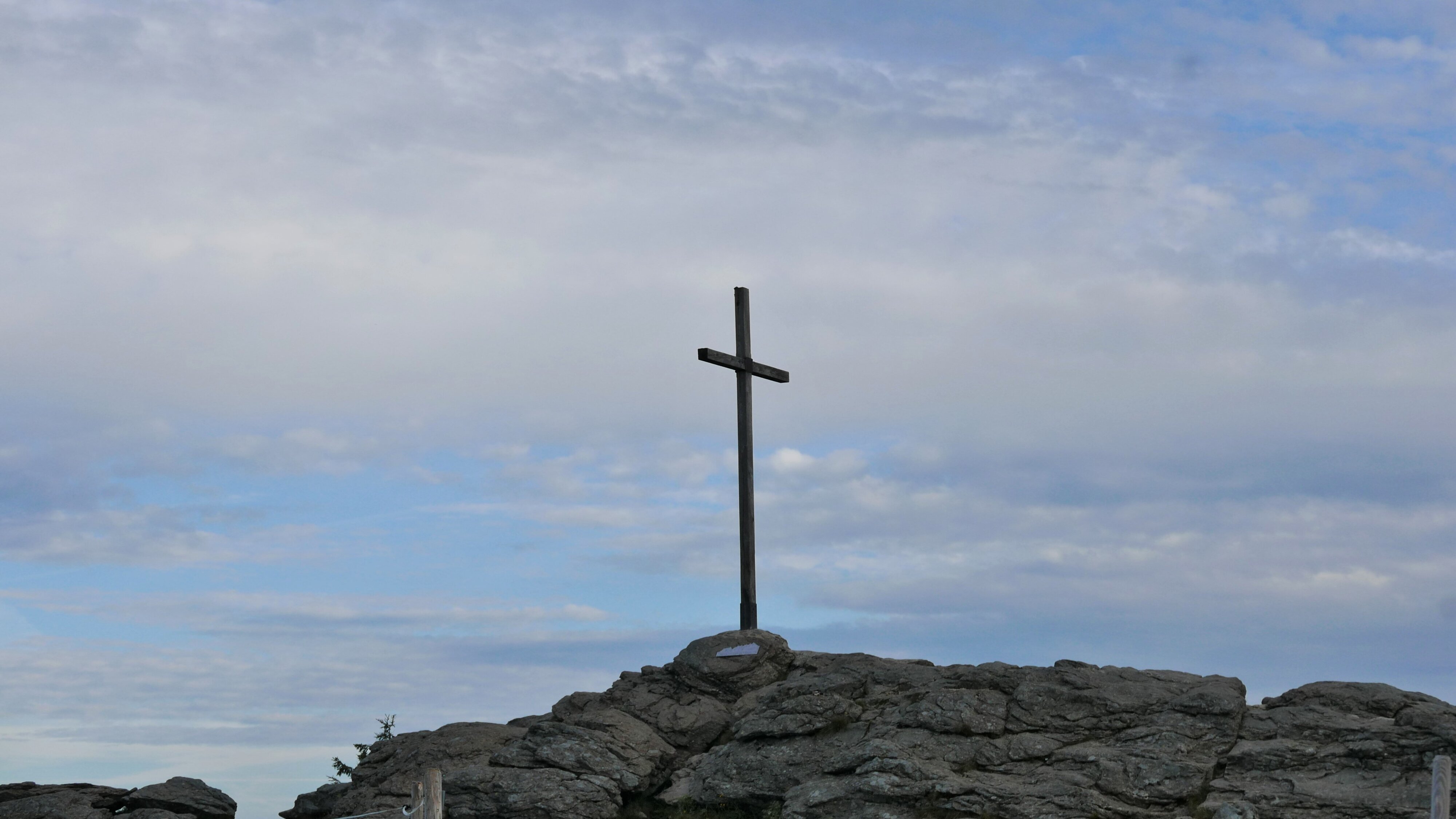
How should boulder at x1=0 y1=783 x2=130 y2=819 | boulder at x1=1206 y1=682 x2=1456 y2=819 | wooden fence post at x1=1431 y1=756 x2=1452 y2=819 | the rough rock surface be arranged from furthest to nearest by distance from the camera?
boulder at x1=0 y1=783 x2=130 y2=819
the rough rock surface
boulder at x1=1206 y1=682 x2=1456 y2=819
wooden fence post at x1=1431 y1=756 x2=1452 y2=819

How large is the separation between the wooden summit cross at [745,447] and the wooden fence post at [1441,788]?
13218 millimetres

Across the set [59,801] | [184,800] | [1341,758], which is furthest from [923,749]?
[59,801]

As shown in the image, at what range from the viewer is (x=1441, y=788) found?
1702 centimetres

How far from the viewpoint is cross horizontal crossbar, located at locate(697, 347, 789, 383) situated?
2703cm

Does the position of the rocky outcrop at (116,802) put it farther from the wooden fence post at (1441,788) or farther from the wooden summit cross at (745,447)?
the wooden fence post at (1441,788)

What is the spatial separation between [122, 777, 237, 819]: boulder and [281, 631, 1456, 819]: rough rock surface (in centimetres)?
142

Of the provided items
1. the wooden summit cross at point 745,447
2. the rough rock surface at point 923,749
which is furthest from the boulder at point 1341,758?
the wooden summit cross at point 745,447

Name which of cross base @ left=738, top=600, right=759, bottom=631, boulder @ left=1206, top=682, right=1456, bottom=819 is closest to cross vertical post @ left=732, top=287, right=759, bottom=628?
cross base @ left=738, top=600, right=759, bottom=631

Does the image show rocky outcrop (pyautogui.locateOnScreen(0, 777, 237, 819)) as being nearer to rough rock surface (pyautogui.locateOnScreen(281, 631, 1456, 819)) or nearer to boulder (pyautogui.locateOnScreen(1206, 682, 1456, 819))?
rough rock surface (pyautogui.locateOnScreen(281, 631, 1456, 819))

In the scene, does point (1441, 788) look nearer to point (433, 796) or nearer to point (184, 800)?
point (433, 796)

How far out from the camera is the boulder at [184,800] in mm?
24562

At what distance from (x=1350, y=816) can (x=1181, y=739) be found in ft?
8.78

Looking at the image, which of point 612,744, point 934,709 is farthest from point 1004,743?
point 612,744

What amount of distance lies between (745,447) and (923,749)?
837 centimetres
